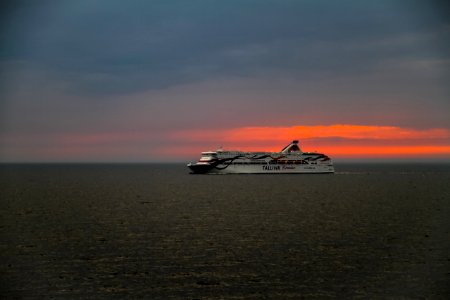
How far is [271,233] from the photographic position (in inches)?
1650

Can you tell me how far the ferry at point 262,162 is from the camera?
14088 cm

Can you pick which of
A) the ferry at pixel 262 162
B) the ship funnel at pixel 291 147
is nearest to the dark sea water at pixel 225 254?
the ferry at pixel 262 162

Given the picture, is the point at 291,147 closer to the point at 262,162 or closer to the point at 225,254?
the point at 262,162

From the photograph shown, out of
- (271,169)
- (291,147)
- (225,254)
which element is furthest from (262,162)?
(225,254)

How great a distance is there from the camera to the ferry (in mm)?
140875

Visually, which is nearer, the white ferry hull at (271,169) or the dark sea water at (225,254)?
the dark sea water at (225,254)

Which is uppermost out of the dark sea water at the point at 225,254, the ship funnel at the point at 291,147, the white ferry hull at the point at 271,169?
the ship funnel at the point at 291,147

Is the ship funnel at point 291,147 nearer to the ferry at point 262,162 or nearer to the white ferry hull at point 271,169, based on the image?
the ferry at point 262,162

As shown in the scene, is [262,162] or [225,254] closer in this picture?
[225,254]

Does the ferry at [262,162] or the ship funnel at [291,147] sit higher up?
the ship funnel at [291,147]

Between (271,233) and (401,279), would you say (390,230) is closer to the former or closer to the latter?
(271,233)

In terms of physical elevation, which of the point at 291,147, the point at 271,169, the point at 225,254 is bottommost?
the point at 225,254

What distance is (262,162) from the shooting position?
484 ft

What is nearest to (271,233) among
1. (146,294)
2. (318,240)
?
(318,240)
